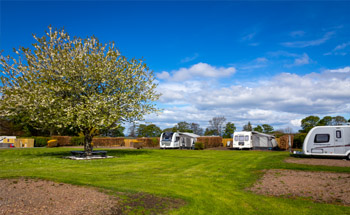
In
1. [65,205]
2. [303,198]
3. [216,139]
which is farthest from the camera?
[216,139]

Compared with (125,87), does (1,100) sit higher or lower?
lower

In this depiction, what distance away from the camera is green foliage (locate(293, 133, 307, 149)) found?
35.1m

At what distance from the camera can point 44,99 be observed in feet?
56.7

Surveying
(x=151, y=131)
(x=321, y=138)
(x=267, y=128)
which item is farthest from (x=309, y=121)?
(x=321, y=138)

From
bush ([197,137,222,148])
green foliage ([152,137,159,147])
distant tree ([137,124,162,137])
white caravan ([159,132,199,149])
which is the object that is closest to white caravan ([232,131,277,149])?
bush ([197,137,222,148])

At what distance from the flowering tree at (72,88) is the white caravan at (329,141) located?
13.0 m

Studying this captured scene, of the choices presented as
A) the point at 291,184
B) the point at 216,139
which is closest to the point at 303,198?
the point at 291,184

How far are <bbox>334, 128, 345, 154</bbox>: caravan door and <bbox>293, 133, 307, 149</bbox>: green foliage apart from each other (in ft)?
56.1

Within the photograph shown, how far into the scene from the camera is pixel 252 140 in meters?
39.3

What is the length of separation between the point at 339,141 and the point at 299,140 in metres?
17.8

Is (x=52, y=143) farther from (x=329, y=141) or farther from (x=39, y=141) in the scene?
(x=329, y=141)

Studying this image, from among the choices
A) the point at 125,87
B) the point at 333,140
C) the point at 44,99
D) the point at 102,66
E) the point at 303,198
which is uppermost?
the point at 102,66

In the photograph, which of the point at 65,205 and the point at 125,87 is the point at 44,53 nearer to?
the point at 125,87

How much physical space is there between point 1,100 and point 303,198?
1972 centimetres
